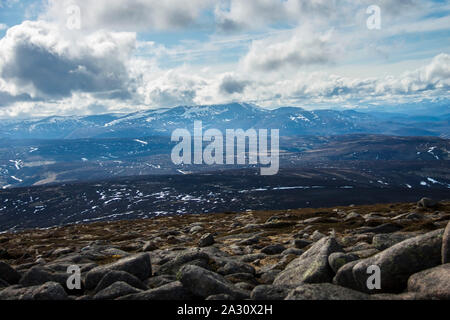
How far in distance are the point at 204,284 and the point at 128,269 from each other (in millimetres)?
4765

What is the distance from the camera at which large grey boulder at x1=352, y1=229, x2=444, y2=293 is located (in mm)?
11375

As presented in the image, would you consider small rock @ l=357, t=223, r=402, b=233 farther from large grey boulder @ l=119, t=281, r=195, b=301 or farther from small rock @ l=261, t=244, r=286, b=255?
large grey boulder @ l=119, t=281, r=195, b=301

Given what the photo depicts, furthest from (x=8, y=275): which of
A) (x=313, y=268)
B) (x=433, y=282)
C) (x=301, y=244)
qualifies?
(x=433, y=282)

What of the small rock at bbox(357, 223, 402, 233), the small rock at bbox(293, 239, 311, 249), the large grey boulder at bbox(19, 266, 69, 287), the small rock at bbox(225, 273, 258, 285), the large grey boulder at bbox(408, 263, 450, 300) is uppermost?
the large grey boulder at bbox(408, 263, 450, 300)

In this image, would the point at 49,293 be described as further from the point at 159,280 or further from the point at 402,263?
the point at 402,263

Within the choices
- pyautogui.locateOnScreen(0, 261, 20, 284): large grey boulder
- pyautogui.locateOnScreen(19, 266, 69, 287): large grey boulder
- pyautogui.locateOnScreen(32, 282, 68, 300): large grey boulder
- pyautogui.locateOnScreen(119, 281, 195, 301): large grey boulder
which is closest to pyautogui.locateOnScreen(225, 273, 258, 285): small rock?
pyautogui.locateOnScreen(119, 281, 195, 301): large grey boulder

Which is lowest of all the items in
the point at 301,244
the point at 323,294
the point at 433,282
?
the point at 301,244

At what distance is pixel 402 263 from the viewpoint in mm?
11586

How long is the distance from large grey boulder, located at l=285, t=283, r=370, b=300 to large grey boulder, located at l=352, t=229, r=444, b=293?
1.16 meters

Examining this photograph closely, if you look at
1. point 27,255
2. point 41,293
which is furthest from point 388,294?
point 27,255

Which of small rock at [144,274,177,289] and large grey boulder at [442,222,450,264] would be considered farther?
small rock at [144,274,177,289]

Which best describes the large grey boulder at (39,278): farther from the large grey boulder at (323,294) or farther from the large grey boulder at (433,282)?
the large grey boulder at (433,282)
